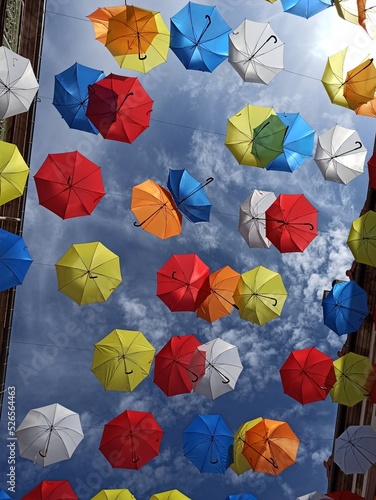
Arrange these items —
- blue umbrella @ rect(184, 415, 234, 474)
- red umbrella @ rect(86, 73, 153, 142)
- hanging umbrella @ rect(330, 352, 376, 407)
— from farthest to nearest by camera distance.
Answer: blue umbrella @ rect(184, 415, 234, 474)
hanging umbrella @ rect(330, 352, 376, 407)
red umbrella @ rect(86, 73, 153, 142)

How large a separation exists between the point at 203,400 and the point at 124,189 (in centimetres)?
749

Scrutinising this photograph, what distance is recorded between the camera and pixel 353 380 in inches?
678

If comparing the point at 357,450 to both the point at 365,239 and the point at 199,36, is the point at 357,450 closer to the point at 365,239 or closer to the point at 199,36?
the point at 365,239

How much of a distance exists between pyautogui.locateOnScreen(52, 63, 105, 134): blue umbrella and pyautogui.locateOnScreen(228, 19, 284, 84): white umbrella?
3466 millimetres

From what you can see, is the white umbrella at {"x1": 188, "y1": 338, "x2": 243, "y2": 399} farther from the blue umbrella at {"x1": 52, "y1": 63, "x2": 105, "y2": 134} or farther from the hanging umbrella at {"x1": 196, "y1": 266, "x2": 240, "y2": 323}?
the blue umbrella at {"x1": 52, "y1": 63, "x2": 105, "y2": 134}

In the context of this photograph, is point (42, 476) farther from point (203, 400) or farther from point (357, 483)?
point (357, 483)

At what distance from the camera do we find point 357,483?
19.1 metres

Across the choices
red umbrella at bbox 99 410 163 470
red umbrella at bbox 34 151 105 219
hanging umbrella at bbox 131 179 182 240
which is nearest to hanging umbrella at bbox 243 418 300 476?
red umbrella at bbox 99 410 163 470

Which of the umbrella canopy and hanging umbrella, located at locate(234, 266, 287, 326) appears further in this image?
hanging umbrella, located at locate(234, 266, 287, 326)

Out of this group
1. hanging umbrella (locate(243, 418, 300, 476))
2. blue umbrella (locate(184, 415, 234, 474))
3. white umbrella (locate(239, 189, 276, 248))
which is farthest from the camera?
white umbrella (locate(239, 189, 276, 248))

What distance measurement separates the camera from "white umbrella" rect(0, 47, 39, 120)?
48.6ft

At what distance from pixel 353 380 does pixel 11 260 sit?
9187 millimetres

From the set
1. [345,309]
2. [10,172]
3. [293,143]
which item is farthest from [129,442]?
[293,143]

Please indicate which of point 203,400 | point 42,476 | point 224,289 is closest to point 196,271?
point 224,289
